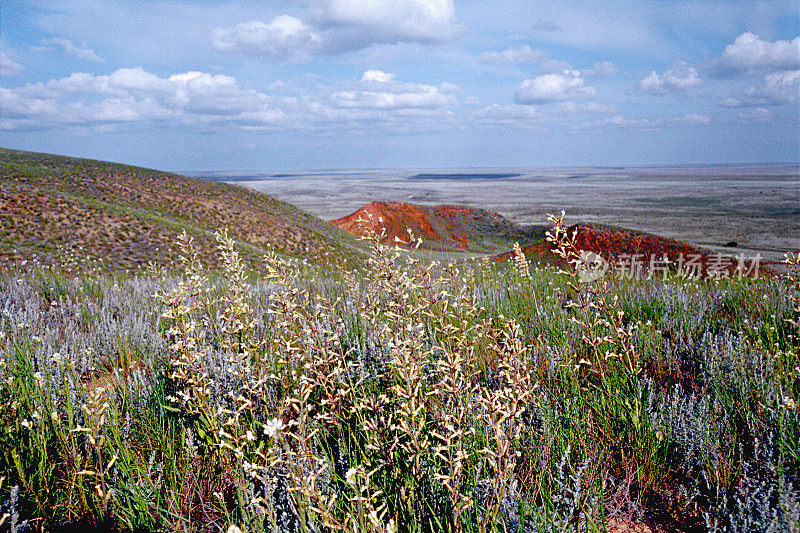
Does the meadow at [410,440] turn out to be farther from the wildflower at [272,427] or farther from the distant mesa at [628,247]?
the distant mesa at [628,247]

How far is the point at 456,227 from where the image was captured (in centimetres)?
3334

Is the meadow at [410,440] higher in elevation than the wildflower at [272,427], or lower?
lower

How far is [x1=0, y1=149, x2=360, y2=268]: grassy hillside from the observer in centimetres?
1572

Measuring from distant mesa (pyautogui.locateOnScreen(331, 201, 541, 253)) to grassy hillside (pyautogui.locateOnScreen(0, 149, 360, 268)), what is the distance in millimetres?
3934

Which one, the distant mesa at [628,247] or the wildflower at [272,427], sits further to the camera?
the distant mesa at [628,247]

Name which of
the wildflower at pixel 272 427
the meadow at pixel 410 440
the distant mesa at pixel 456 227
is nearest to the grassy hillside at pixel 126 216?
the distant mesa at pixel 456 227

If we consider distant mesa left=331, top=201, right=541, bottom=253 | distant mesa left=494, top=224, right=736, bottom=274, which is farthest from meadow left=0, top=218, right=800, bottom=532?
distant mesa left=331, top=201, right=541, bottom=253

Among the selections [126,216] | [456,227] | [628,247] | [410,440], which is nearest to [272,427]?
[410,440]

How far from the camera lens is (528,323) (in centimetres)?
430

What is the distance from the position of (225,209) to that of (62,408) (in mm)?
23931

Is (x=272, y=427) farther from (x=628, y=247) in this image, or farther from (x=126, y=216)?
(x=126, y=216)

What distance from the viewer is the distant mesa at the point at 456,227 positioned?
29781mm

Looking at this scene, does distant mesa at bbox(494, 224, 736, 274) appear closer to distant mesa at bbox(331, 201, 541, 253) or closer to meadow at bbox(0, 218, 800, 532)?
meadow at bbox(0, 218, 800, 532)

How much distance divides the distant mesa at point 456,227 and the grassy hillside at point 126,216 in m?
3.93
